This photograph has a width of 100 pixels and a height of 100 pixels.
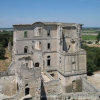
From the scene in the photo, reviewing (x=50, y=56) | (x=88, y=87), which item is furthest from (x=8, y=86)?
(x=88, y=87)

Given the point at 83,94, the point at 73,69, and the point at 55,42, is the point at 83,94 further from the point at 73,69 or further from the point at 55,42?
the point at 55,42

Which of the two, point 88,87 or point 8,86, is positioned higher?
point 88,87

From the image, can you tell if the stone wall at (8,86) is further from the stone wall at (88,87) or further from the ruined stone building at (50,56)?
the stone wall at (88,87)

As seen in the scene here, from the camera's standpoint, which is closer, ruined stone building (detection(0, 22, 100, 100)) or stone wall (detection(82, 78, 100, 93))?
stone wall (detection(82, 78, 100, 93))

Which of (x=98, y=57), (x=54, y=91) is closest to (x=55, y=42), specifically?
(x=54, y=91)

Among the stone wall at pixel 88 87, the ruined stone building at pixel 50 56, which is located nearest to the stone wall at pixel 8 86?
the ruined stone building at pixel 50 56

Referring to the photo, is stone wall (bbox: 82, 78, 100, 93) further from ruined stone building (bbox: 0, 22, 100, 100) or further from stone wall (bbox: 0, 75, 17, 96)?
stone wall (bbox: 0, 75, 17, 96)

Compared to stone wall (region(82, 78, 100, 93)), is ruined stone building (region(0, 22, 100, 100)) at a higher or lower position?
higher

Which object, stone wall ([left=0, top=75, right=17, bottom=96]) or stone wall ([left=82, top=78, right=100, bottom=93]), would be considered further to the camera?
stone wall ([left=0, top=75, right=17, bottom=96])

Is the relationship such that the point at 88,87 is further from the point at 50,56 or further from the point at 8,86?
the point at 8,86

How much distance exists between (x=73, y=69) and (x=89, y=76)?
28.8 ft

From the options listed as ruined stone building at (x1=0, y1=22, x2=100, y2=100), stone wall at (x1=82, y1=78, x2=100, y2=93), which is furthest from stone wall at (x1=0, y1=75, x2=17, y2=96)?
stone wall at (x1=82, y1=78, x2=100, y2=93)

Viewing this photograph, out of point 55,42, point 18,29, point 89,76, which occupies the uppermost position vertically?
point 18,29

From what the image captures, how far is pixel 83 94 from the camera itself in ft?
74.6
